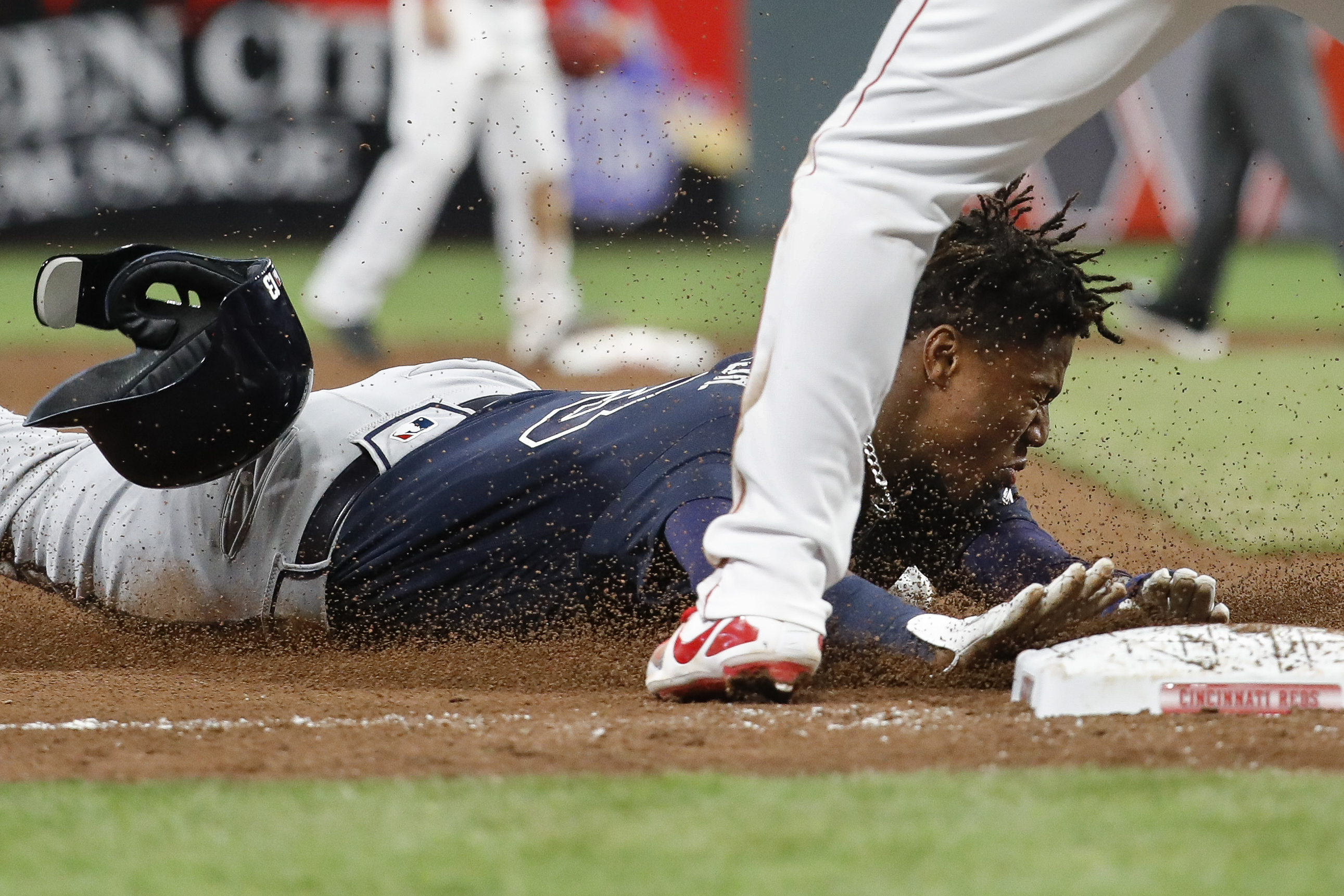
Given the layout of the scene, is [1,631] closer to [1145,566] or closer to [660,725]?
[660,725]

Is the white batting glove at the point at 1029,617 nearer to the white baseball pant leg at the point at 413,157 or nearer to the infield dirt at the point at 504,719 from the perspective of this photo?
the infield dirt at the point at 504,719

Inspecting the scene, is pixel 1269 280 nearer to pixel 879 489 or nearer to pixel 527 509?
pixel 879 489

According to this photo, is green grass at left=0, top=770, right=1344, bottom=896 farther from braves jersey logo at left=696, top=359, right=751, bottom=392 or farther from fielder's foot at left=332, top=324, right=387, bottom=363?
fielder's foot at left=332, top=324, right=387, bottom=363

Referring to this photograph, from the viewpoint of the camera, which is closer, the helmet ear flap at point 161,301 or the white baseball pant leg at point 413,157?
the helmet ear flap at point 161,301

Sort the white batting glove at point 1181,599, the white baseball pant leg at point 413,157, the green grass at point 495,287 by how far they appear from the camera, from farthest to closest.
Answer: the green grass at point 495,287
the white baseball pant leg at point 413,157
the white batting glove at point 1181,599

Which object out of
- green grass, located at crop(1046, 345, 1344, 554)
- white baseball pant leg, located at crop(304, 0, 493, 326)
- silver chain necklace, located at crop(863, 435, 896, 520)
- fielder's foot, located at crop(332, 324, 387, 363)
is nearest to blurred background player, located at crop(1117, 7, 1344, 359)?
green grass, located at crop(1046, 345, 1344, 554)

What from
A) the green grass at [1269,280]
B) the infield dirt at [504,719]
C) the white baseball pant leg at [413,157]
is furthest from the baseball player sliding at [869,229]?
the green grass at [1269,280]

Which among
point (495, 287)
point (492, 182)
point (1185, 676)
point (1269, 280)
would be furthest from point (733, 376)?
point (1269, 280)
